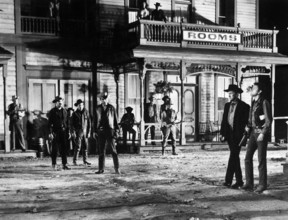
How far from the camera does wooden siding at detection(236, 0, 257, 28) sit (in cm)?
2255

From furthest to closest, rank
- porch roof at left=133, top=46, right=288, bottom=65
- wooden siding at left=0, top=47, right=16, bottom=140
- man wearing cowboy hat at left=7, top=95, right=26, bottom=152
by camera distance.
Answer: wooden siding at left=0, top=47, right=16, bottom=140, porch roof at left=133, top=46, right=288, bottom=65, man wearing cowboy hat at left=7, top=95, right=26, bottom=152

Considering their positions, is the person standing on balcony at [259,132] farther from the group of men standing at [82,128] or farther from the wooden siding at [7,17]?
the wooden siding at [7,17]

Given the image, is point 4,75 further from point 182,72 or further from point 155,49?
point 182,72

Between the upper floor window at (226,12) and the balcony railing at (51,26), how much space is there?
308 inches

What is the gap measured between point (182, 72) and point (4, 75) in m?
7.39

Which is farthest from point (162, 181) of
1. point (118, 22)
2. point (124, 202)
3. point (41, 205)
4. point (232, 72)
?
point (232, 72)

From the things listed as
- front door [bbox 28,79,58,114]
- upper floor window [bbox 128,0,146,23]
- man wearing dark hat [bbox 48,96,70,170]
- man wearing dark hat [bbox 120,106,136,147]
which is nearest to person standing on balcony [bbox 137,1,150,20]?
upper floor window [bbox 128,0,146,23]

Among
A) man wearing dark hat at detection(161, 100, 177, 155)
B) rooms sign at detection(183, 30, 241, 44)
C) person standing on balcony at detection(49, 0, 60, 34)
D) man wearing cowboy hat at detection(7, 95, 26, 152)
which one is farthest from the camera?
rooms sign at detection(183, 30, 241, 44)

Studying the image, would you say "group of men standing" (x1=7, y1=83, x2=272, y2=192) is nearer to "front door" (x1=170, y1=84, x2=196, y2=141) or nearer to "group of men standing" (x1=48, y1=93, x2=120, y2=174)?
"group of men standing" (x1=48, y1=93, x2=120, y2=174)

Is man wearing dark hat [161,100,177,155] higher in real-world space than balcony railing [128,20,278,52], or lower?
lower

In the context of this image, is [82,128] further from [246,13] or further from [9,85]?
[246,13]

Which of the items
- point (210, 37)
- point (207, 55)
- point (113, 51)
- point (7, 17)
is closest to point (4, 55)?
point (7, 17)

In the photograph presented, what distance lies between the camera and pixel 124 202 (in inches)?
290

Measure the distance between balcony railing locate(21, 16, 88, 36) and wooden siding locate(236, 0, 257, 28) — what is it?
343 inches
